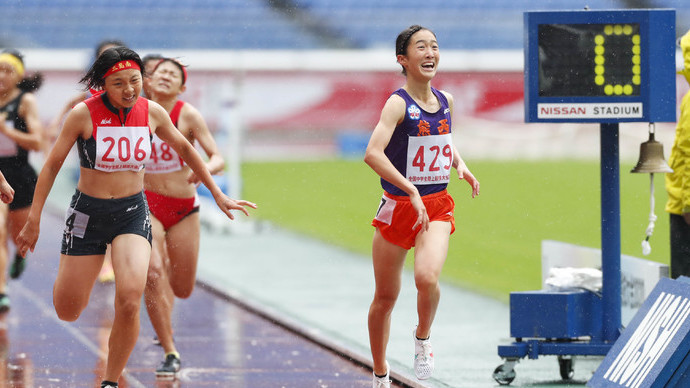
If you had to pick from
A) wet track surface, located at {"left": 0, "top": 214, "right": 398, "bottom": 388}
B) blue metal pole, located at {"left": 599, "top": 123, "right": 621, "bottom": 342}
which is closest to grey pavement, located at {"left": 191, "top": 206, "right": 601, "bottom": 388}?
wet track surface, located at {"left": 0, "top": 214, "right": 398, "bottom": 388}

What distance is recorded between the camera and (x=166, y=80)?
779 cm

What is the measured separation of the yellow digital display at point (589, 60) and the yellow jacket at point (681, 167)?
1.71ft

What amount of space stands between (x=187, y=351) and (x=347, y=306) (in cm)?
264

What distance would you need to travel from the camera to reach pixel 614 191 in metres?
7.22

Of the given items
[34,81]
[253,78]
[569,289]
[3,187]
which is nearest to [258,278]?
[34,81]

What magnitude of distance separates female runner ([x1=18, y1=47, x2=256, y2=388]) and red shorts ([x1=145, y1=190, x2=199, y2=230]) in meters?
1.63

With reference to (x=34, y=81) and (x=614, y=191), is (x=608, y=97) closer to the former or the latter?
(x=614, y=191)

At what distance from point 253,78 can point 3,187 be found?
40.8 m

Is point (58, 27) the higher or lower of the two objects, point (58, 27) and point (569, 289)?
the higher

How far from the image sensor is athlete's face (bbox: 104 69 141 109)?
5.99m

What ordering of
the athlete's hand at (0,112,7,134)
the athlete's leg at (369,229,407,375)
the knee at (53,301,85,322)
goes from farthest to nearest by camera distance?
the athlete's hand at (0,112,7,134), the athlete's leg at (369,229,407,375), the knee at (53,301,85,322)

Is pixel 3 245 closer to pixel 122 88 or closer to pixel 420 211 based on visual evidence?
pixel 122 88

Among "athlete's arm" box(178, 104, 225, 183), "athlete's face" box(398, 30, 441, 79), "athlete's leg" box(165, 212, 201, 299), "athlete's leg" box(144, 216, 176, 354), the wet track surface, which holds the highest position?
"athlete's face" box(398, 30, 441, 79)

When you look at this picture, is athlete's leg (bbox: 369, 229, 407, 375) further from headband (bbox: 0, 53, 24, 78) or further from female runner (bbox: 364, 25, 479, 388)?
headband (bbox: 0, 53, 24, 78)
